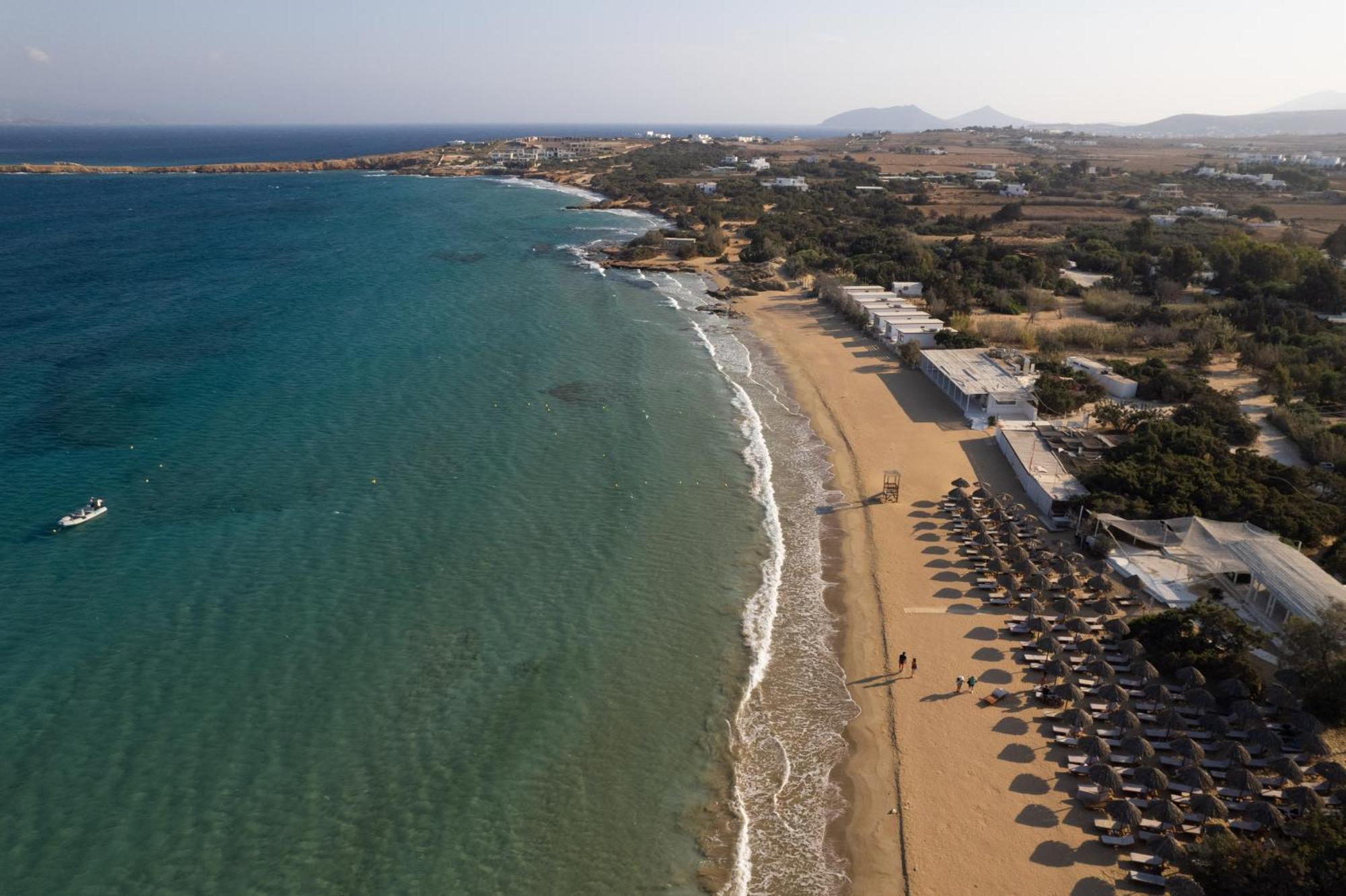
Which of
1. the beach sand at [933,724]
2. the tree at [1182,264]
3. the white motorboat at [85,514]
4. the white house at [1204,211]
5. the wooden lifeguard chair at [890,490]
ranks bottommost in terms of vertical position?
the beach sand at [933,724]

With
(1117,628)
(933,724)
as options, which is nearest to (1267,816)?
(1117,628)

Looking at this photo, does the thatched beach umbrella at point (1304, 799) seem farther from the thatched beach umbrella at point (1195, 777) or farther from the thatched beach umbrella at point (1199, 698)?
the thatched beach umbrella at point (1199, 698)

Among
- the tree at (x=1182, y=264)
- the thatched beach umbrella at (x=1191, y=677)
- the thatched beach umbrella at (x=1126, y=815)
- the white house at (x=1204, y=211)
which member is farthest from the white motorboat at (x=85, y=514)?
the white house at (x=1204, y=211)

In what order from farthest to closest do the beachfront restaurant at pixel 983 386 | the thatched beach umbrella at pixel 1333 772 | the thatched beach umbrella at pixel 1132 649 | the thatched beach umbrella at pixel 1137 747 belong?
the beachfront restaurant at pixel 983 386 → the thatched beach umbrella at pixel 1132 649 → the thatched beach umbrella at pixel 1137 747 → the thatched beach umbrella at pixel 1333 772

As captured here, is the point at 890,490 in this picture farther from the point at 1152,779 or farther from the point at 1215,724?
the point at 1152,779

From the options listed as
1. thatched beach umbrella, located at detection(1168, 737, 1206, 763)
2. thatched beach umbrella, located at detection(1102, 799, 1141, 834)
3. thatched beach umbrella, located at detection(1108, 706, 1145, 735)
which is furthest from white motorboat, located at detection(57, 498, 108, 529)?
thatched beach umbrella, located at detection(1168, 737, 1206, 763)

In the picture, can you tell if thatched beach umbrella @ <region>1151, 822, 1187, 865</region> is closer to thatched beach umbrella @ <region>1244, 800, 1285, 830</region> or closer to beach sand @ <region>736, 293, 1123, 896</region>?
beach sand @ <region>736, 293, 1123, 896</region>

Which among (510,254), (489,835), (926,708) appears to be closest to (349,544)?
(489,835)
